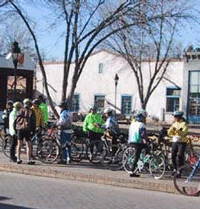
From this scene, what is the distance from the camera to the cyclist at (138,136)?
10.7 m

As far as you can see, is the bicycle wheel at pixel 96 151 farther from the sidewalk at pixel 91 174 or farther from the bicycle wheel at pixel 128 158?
the bicycle wheel at pixel 128 158

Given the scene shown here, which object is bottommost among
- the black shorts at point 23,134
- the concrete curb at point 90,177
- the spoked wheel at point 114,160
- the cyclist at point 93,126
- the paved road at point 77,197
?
the paved road at point 77,197

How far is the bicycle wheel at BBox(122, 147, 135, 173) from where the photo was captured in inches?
444

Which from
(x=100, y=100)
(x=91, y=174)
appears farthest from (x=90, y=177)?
(x=100, y=100)

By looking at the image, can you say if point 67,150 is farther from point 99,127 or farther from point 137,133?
point 137,133

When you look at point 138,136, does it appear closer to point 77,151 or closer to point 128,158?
point 128,158

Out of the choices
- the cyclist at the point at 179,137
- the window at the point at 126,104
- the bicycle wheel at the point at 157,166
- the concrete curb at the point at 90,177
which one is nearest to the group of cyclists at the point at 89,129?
the cyclist at the point at 179,137

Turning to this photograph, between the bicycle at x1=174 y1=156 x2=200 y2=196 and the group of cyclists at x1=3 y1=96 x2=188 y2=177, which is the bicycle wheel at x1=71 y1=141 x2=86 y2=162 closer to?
the group of cyclists at x1=3 y1=96 x2=188 y2=177

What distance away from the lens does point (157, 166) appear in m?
10.8

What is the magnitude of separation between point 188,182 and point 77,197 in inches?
95.4

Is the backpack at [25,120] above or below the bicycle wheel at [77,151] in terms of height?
above

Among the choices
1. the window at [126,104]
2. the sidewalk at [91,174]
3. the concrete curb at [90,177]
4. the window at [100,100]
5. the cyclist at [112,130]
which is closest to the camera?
the concrete curb at [90,177]

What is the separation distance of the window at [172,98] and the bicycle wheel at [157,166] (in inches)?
1338

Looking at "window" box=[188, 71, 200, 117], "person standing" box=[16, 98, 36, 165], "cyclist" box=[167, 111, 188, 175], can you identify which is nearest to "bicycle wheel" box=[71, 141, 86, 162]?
"person standing" box=[16, 98, 36, 165]
